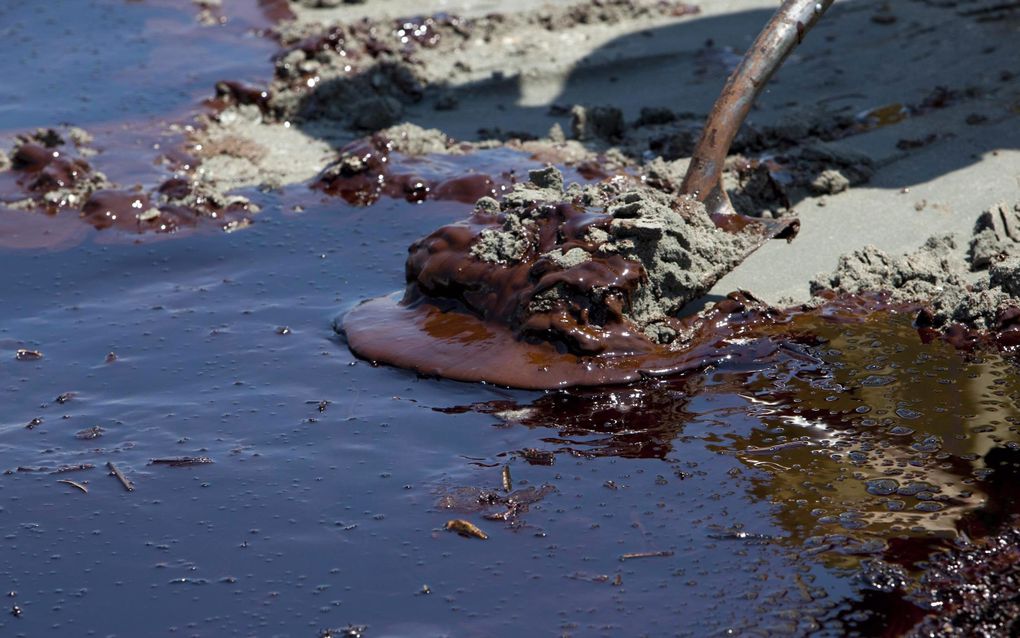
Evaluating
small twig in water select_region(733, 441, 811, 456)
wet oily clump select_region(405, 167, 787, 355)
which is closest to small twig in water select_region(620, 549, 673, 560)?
small twig in water select_region(733, 441, 811, 456)

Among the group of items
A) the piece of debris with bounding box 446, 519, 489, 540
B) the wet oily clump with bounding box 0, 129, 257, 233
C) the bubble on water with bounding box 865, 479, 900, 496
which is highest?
the wet oily clump with bounding box 0, 129, 257, 233

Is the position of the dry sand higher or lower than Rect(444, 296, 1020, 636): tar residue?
higher

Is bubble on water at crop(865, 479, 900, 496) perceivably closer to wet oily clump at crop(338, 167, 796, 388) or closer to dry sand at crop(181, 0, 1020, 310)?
wet oily clump at crop(338, 167, 796, 388)

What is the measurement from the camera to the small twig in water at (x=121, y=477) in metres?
4.03

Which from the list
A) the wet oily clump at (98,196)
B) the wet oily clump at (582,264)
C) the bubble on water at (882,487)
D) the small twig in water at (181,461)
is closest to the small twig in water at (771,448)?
the bubble on water at (882,487)

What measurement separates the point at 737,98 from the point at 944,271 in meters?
1.07

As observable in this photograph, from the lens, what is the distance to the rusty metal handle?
207 inches

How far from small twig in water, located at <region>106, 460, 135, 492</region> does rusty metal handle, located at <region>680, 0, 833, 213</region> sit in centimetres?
248

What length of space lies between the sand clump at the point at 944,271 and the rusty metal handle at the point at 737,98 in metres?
0.58

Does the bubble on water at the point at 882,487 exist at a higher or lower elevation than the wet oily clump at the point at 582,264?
lower

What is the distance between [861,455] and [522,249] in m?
1.50

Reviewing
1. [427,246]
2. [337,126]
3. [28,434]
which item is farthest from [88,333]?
[337,126]

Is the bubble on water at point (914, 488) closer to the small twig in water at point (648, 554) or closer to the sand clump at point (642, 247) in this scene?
the small twig in water at point (648, 554)

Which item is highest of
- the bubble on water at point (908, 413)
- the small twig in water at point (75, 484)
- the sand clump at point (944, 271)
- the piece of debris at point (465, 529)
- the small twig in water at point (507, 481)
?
the sand clump at point (944, 271)
